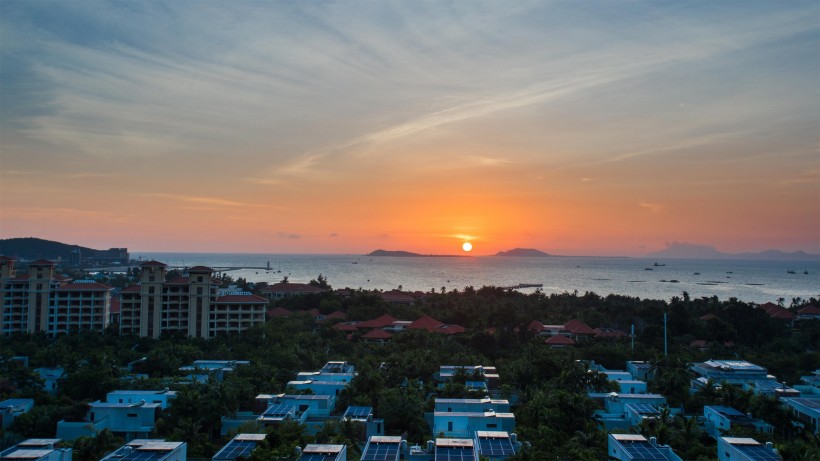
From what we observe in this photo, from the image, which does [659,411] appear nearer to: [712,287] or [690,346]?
[690,346]

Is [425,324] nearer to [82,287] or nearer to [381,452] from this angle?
[82,287]

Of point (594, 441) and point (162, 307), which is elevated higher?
point (162, 307)

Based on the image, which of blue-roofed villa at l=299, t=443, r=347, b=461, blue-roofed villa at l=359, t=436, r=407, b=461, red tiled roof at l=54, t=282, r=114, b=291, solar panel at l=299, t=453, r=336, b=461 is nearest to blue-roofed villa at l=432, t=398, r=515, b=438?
blue-roofed villa at l=359, t=436, r=407, b=461

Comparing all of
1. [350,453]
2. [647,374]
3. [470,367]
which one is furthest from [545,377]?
[350,453]

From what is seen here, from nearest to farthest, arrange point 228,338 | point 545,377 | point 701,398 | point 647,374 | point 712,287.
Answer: point 701,398 < point 545,377 < point 647,374 < point 228,338 < point 712,287

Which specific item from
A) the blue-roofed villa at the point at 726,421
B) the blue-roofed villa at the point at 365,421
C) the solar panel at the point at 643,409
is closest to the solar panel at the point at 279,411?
the blue-roofed villa at the point at 365,421
